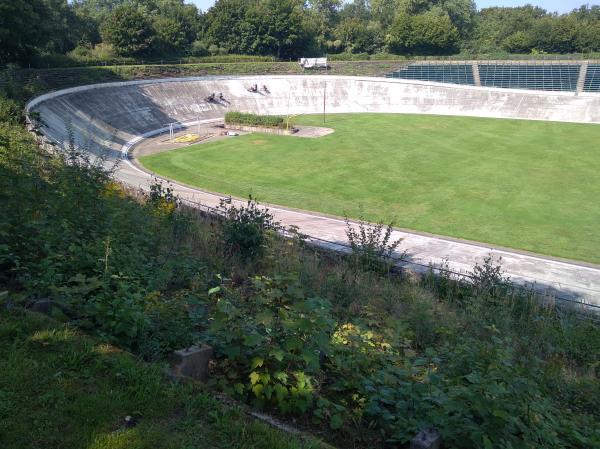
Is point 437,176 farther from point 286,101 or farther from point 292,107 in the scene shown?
point 286,101

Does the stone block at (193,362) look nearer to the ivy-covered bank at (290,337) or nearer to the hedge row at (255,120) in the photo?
the ivy-covered bank at (290,337)

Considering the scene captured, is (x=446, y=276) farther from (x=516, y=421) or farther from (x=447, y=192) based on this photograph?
(x=447, y=192)

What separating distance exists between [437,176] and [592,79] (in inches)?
1563

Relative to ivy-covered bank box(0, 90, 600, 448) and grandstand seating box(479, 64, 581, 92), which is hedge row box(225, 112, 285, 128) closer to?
grandstand seating box(479, 64, 581, 92)

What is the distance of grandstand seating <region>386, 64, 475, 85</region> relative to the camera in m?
65.7

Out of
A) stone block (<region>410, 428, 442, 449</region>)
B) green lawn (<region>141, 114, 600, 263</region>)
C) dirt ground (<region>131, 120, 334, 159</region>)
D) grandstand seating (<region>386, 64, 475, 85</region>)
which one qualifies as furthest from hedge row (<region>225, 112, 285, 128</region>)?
stone block (<region>410, 428, 442, 449</region>)

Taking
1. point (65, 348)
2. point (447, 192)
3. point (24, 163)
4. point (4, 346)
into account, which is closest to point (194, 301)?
point (65, 348)

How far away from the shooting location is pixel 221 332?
20.2 ft

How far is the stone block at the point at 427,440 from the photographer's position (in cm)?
484

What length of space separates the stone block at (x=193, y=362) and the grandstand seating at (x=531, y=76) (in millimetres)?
64362

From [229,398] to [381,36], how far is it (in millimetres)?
94522

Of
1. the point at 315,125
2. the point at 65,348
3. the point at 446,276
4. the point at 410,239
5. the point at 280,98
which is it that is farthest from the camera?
the point at 280,98

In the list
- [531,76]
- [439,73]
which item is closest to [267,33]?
[439,73]

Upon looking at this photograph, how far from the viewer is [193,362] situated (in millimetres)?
5883
